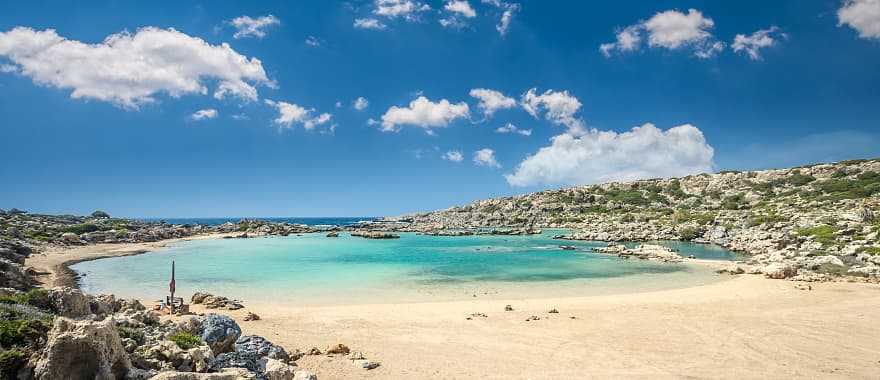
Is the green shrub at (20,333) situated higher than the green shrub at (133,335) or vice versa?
the green shrub at (20,333)

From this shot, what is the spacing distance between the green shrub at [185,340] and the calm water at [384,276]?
39.9 feet

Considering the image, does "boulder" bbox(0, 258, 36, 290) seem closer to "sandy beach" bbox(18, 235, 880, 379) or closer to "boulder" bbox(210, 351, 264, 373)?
"sandy beach" bbox(18, 235, 880, 379)

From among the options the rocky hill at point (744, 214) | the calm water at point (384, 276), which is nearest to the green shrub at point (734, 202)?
the rocky hill at point (744, 214)

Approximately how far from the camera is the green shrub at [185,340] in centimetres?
992

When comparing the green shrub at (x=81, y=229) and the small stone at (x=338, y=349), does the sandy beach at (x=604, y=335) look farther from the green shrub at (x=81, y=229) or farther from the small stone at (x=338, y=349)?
the green shrub at (x=81, y=229)

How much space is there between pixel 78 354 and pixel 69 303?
642cm

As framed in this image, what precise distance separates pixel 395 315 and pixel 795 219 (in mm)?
57341

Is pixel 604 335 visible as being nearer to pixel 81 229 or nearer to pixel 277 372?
pixel 277 372

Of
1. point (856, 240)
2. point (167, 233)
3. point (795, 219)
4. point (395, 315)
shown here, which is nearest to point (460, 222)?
point (167, 233)

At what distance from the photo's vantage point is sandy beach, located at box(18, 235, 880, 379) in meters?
12.2

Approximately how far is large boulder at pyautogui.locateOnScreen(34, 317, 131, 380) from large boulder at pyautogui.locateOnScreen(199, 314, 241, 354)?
4.07 m

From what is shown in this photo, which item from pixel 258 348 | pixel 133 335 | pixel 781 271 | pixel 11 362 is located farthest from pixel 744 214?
pixel 11 362

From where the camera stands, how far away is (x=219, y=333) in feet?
36.6

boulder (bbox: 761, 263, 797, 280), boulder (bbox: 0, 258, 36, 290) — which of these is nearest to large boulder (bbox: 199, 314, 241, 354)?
boulder (bbox: 0, 258, 36, 290)
